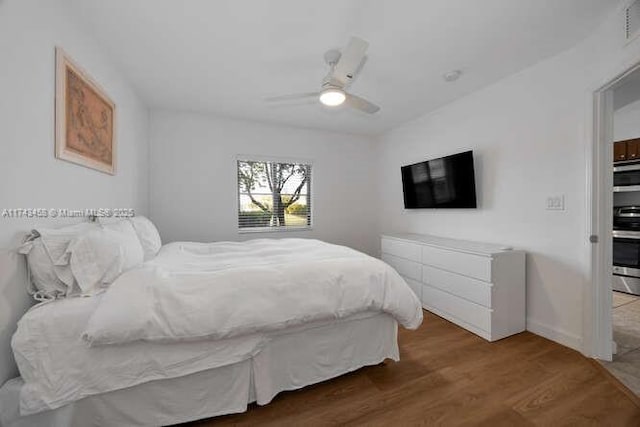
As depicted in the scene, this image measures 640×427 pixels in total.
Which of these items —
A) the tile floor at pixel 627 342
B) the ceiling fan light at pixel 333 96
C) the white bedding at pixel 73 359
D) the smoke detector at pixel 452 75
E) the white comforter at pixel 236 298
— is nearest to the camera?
the white bedding at pixel 73 359

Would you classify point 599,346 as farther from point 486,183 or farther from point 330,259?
point 330,259

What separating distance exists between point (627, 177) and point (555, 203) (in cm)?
252

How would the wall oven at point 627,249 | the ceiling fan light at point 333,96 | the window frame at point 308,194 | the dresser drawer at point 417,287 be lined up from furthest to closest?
the window frame at point 308,194, the wall oven at point 627,249, the dresser drawer at point 417,287, the ceiling fan light at point 333,96

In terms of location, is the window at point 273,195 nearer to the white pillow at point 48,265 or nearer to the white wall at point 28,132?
the white wall at point 28,132

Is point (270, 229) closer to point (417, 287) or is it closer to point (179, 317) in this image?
point (417, 287)

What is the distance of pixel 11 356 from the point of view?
1.18 metres

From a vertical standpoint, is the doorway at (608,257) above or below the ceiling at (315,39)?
below

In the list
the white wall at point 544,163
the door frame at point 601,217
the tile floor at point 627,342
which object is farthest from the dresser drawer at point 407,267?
the tile floor at point 627,342

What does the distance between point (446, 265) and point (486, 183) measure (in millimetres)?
1024

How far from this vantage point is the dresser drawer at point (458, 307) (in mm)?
2276

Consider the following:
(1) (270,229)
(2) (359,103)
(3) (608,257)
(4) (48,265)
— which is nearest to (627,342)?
(3) (608,257)

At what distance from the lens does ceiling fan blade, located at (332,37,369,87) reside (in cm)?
161

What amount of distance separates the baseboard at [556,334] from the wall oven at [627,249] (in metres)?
2.28

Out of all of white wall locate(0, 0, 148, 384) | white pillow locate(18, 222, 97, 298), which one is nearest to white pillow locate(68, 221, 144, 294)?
white pillow locate(18, 222, 97, 298)
